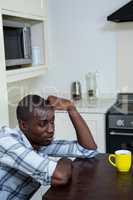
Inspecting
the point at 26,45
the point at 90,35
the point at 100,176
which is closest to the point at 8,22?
the point at 26,45

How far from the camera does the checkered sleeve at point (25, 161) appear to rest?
1.27 metres

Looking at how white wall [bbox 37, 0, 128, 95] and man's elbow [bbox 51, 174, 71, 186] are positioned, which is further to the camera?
white wall [bbox 37, 0, 128, 95]

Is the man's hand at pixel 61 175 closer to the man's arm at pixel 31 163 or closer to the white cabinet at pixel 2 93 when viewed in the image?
the man's arm at pixel 31 163

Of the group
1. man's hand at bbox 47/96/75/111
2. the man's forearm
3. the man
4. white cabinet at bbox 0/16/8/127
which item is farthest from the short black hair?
white cabinet at bbox 0/16/8/127

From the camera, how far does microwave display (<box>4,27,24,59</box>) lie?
2.43 meters

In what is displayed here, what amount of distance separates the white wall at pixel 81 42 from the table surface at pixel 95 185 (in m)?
1.83

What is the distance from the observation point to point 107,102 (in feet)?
9.85

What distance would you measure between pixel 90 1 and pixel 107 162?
6.74 feet

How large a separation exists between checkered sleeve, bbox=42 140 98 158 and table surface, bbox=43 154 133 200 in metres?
0.10

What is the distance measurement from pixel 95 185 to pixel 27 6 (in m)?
1.77

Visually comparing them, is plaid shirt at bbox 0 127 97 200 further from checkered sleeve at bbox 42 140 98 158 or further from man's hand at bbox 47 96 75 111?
man's hand at bbox 47 96 75 111

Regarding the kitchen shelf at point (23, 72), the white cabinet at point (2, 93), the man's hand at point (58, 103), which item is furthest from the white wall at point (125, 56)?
the man's hand at point (58, 103)

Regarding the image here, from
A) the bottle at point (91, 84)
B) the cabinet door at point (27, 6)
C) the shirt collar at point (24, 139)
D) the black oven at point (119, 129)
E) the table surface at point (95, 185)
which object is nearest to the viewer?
the table surface at point (95, 185)

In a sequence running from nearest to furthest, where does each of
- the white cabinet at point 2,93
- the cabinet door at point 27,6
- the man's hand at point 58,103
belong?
1. the man's hand at point 58,103
2. the white cabinet at point 2,93
3. the cabinet door at point 27,6
